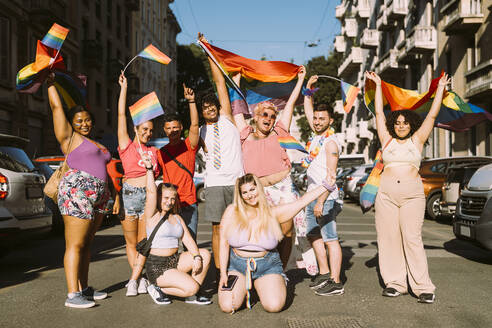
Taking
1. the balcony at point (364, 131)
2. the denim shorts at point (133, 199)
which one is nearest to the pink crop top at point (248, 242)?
the denim shorts at point (133, 199)

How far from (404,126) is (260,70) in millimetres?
2287

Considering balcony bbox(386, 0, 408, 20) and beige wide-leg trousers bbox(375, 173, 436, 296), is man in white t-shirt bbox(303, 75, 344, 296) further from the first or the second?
balcony bbox(386, 0, 408, 20)

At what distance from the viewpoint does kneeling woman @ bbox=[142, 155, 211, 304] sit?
506cm

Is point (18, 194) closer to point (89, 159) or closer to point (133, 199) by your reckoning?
point (133, 199)

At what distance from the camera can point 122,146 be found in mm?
5484

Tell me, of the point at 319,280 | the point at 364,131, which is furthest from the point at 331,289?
the point at 364,131

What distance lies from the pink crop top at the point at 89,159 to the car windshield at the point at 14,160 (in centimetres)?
225

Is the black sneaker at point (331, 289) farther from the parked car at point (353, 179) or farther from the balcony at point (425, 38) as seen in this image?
the balcony at point (425, 38)

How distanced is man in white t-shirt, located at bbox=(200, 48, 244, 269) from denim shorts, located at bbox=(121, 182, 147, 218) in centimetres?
71

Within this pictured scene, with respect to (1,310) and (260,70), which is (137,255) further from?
(260,70)

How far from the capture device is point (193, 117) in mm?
5434

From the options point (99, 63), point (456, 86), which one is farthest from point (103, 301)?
point (99, 63)

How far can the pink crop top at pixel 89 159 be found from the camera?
4.93 metres

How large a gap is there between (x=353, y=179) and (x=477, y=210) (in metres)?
12.8
